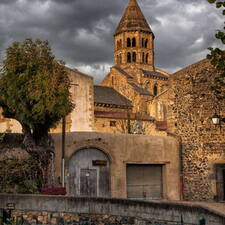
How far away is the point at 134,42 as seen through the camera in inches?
2886

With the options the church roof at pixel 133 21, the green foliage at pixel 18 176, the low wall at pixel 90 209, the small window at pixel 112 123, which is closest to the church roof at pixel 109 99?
the small window at pixel 112 123

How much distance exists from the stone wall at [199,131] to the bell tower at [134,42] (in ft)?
171

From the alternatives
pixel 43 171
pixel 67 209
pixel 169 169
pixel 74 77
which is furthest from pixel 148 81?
pixel 67 209

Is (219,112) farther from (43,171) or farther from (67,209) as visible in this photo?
(67,209)

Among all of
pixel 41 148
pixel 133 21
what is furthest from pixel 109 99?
pixel 41 148

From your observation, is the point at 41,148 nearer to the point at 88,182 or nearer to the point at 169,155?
the point at 88,182

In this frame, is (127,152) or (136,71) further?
(136,71)

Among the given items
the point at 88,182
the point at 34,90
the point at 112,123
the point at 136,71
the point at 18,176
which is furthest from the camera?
the point at 136,71

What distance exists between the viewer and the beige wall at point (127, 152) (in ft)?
59.5

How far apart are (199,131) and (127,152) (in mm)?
3607

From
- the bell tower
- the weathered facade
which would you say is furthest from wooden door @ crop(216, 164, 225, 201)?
the bell tower

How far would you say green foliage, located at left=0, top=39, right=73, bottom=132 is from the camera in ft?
47.8

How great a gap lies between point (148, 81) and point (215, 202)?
50.4 meters

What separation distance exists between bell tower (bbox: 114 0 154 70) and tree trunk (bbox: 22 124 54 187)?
56868mm
